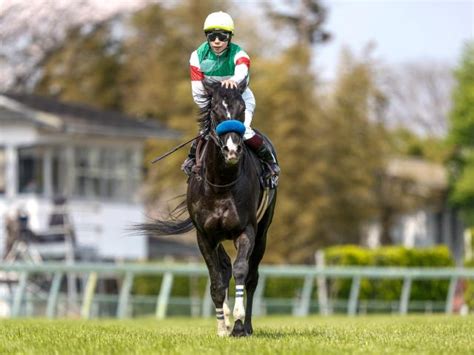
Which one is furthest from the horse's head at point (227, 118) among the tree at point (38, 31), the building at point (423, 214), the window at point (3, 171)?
the building at point (423, 214)

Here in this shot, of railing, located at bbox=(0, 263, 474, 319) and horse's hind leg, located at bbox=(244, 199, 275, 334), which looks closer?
horse's hind leg, located at bbox=(244, 199, 275, 334)

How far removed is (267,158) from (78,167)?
30.8m

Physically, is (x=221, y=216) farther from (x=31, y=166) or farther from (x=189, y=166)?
(x=31, y=166)

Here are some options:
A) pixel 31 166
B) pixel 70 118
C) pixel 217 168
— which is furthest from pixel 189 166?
pixel 70 118

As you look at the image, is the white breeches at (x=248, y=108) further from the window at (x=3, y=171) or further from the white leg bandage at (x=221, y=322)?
the window at (x=3, y=171)

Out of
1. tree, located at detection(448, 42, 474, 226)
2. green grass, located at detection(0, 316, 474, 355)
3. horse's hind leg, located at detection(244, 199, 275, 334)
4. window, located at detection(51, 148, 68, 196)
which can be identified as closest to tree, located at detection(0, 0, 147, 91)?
window, located at detection(51, 148, 68, 196)

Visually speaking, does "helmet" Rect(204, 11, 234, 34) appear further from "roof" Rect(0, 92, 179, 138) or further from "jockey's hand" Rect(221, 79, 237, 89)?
"roof" Rect(0, 92, 179, 138)

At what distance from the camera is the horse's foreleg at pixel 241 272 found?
1120cm

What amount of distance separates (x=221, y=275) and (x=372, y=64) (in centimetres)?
4545

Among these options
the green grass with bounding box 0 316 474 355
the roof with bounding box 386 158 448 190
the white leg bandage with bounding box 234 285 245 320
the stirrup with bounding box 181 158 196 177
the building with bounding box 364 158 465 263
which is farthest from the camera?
the roof with bounding box 386 158 448 190

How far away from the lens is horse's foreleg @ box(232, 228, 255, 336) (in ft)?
36.8

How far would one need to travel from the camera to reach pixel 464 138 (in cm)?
7231

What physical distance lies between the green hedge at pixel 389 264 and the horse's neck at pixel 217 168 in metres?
22.3

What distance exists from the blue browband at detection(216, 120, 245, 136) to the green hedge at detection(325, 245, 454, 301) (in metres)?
23.0
